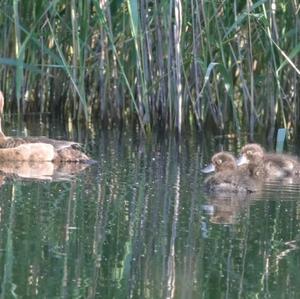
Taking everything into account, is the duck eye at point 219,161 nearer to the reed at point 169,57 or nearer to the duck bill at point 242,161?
the duck bill at point 242,161

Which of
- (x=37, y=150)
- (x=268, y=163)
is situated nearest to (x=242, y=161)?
(x=268, y=163)

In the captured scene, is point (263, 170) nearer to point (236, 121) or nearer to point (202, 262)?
point (236, 121)

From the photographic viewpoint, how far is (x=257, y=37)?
10.7m

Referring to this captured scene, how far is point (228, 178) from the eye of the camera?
8.03 metres

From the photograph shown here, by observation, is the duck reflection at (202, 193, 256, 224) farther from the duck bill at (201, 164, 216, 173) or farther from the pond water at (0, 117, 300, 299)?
the duck bill at (201, 164, 216, 173)

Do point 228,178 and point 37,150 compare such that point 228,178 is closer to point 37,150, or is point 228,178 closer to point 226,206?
point 226,206

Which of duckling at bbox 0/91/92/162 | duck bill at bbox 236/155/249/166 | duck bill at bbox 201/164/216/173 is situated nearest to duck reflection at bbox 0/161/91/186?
duckling at bbox 0/91/92/162

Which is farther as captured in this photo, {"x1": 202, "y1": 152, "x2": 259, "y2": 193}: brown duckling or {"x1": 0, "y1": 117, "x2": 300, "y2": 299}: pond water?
{"x1": 202, "y1": 152, "x2": 259, "y2": 193}: brown duckling

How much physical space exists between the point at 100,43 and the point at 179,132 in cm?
114

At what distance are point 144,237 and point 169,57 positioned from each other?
393 cm

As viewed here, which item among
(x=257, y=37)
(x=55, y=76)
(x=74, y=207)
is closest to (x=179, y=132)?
(x=257, y=37)

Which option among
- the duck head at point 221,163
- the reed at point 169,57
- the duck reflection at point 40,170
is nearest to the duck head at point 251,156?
the duck head at point 221,163

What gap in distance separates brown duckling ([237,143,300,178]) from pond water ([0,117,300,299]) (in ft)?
1.10

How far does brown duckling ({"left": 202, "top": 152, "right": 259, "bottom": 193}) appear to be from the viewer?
792 centimetres
